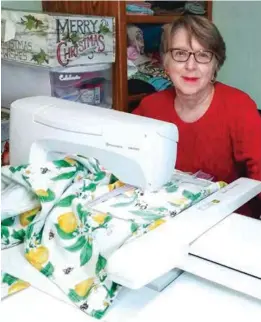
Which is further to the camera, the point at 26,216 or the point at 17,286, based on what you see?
the point at 26,216

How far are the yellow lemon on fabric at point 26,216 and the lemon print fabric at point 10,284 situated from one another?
0.12 metres

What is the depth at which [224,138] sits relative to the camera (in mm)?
1339

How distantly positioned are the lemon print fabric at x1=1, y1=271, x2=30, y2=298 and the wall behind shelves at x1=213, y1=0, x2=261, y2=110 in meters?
1.48

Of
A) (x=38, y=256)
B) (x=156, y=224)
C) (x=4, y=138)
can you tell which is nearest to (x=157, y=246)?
(x=156, y=224)

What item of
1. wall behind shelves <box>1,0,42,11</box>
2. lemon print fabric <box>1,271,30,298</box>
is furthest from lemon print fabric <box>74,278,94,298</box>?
wall behind shelves <box>1,0,42,11</box>

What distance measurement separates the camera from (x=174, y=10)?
1.90m

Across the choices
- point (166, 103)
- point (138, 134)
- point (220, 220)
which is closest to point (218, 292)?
point (220, 220)

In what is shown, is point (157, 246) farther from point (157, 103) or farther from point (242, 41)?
point (242, 41)

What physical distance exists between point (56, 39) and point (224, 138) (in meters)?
0.61

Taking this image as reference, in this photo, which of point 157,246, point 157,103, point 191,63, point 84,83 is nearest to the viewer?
point 157,246

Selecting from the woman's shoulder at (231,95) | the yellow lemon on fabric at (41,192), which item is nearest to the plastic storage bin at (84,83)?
the woman's shoulder at (231,95)

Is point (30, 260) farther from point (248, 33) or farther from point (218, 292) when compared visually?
point (248, 33)

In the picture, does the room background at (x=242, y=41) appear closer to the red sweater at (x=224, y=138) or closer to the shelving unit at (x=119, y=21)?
the shelving unit at (x=119, y=21)

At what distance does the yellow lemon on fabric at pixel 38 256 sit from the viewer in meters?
0.88
